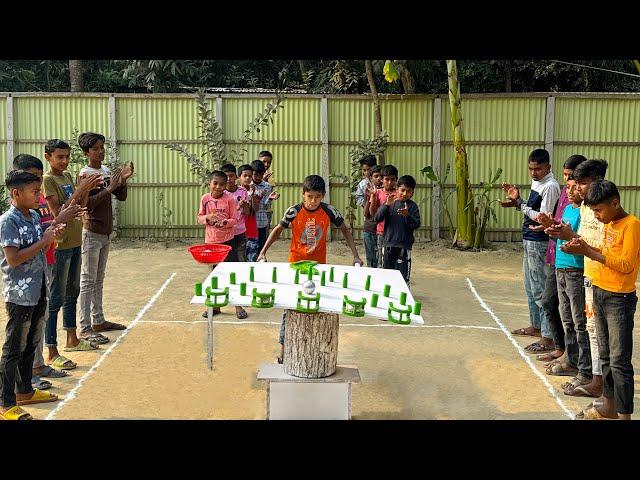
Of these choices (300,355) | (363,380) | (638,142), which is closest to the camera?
(300,355)

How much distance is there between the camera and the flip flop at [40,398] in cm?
568

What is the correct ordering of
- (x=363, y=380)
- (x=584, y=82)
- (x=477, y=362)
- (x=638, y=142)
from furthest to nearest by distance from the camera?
(x=584, y=82) < (x=638, y=142) < (x=477, y=362) < (x=363, y=380)

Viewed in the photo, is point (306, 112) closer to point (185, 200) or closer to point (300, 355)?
point (185, 200)

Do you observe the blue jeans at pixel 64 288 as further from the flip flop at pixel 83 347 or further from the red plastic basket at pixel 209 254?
the red plastic basket at pixel 209 254

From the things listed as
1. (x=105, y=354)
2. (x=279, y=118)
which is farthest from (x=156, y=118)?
(x=105, y=354)

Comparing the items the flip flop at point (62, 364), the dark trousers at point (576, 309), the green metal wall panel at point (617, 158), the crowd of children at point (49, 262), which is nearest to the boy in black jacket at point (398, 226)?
the dark trousers at point (576, 309)

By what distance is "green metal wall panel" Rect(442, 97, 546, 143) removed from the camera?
13.4 m

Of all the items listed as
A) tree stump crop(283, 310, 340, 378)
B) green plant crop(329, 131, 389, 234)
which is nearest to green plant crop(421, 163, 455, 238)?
green plant crop(329, 131, 389, 234)

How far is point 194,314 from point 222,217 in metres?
1.19

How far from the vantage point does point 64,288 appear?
6.76m

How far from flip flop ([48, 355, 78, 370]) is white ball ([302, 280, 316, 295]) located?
2.54 meters

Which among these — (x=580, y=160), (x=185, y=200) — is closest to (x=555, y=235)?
(x=580, y=160)

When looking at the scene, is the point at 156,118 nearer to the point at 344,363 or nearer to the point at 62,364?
the point at 62,364

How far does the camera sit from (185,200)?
1380 cm
